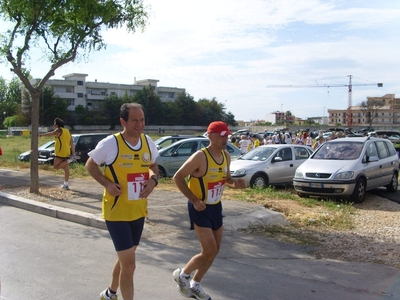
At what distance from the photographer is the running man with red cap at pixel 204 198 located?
4.42 m

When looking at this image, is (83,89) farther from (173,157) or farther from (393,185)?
(393,185)

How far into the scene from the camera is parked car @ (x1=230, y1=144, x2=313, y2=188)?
12936 millimetres

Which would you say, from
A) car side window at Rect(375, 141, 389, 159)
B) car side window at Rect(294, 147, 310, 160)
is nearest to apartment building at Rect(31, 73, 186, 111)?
car side window at Rect(294, 147, 310, 160)

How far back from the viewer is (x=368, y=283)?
17.2 feet

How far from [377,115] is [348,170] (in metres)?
136

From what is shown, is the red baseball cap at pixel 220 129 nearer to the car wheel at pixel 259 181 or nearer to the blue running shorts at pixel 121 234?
the blue running shorts at pixel 121 234

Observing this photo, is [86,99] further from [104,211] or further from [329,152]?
[104,211]

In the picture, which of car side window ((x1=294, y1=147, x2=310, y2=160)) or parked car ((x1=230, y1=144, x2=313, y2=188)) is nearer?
parked car ((x1=230, y1=144, x2=313, y2=188))

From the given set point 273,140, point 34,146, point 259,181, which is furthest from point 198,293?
point 273,140

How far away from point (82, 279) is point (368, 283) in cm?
339

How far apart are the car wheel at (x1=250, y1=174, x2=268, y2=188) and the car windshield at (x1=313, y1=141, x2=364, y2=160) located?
165 cm

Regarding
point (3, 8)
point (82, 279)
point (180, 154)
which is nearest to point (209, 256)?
point (82, 279)

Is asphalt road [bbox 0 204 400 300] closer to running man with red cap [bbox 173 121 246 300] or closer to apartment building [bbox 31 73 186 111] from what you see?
running man with red cap [bbox 173 121 246 300]

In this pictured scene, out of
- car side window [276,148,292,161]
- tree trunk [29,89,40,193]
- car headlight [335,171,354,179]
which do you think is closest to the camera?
tree trunk [29,89,40,193]
